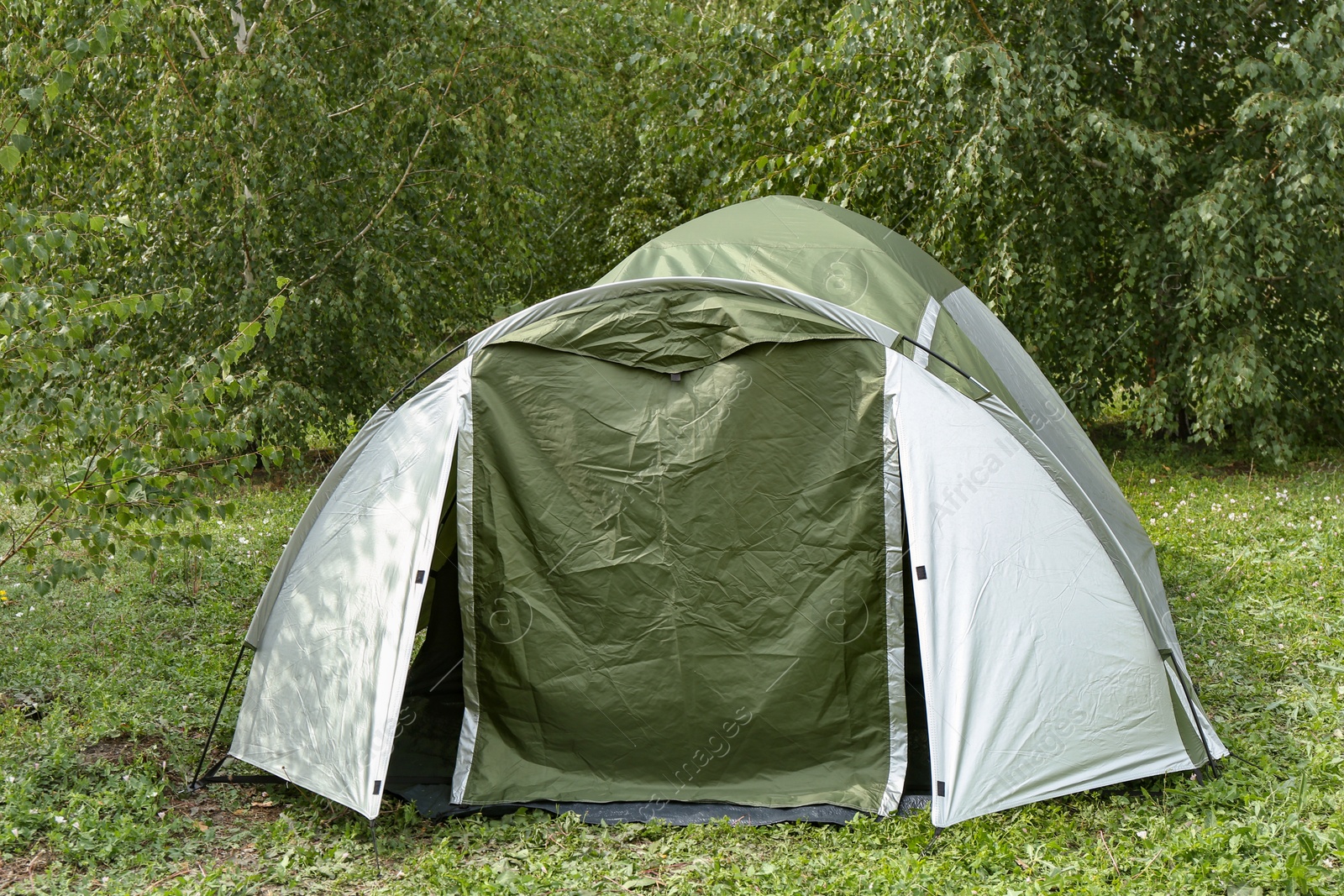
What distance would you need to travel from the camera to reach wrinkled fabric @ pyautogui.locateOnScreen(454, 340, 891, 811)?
4.06m

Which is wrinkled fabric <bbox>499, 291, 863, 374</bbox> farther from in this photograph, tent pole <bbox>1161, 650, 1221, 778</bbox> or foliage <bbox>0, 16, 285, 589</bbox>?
tent pole <bbox>1161, 650, 1221, 778</bbox>

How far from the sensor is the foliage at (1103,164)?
23.9 feet

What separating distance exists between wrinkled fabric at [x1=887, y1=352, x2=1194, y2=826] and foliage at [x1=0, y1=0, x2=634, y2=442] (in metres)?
A: 4.95

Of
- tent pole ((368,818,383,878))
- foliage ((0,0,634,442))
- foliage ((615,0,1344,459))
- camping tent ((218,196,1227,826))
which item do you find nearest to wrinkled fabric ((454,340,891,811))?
camping tent ((218,196,1227,826))

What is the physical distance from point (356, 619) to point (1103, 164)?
6431 millimetres

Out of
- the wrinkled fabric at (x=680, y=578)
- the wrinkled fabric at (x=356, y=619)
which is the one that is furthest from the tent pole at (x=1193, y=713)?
the wrinkled fabric at (x=356, y=619)

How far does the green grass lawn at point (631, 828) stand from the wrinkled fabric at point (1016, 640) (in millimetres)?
154

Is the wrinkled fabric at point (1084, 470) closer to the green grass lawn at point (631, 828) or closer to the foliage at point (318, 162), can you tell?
the green grass lawn at point (631, 828)

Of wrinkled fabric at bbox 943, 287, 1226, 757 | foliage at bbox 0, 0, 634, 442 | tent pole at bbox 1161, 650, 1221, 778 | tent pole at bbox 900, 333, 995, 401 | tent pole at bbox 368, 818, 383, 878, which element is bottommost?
tent pole at bbox 368, 818, 383, 878

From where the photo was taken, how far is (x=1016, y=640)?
12.2 feet

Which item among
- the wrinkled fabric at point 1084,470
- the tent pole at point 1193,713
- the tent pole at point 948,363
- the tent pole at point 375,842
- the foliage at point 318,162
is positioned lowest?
the tent pole at point 375,842

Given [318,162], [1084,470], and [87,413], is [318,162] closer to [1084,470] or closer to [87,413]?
[87,413]

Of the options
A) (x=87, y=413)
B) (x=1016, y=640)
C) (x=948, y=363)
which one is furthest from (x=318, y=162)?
(x=1016, y=640)

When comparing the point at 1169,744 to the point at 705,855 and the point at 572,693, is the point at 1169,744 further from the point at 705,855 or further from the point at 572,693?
the point at 572,693
